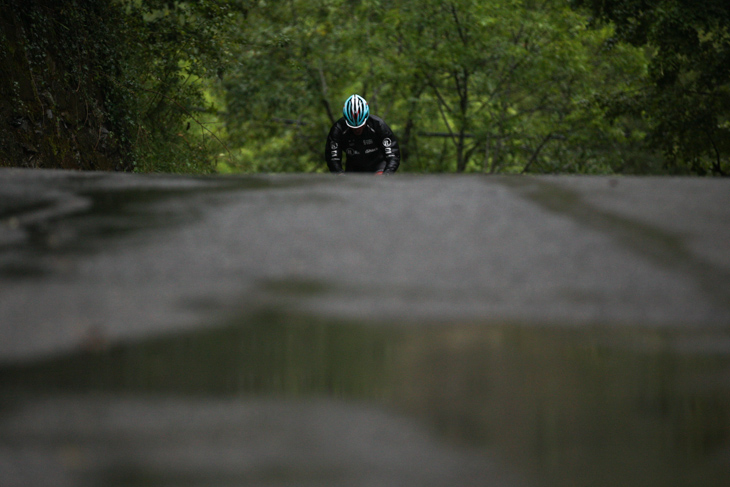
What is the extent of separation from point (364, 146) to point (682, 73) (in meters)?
9.27

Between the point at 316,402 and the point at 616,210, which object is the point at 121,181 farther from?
the point at 616,210

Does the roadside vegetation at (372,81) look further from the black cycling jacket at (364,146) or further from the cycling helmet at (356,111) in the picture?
the cycling helmet at (356,111)

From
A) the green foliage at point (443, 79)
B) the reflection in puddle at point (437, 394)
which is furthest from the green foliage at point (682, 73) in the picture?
the reflection in puddle at point (437, 394)

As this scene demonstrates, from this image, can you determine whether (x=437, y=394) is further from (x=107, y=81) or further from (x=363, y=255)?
(x=107, y=81)

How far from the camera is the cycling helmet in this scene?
32.6 ft

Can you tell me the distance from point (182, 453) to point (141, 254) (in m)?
1.03

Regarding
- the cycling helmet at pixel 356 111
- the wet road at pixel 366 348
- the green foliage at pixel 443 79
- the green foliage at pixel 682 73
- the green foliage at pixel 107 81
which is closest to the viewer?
the wet road at pixel 366 348

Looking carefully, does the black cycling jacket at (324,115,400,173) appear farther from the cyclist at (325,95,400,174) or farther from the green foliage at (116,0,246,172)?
the green foliage at (116,0,246,172)

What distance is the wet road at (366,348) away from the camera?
225 centimetres

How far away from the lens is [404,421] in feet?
7.57

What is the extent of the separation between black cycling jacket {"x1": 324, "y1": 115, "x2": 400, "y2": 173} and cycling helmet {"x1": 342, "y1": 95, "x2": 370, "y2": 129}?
25cm

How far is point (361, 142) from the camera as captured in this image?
1055 centimetres

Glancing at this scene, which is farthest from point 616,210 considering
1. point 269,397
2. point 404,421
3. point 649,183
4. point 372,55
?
point 372,55

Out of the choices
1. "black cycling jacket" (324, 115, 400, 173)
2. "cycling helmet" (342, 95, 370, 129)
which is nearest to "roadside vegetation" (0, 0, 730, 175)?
"black cycling jacket" (324, 115, 400, 173)
